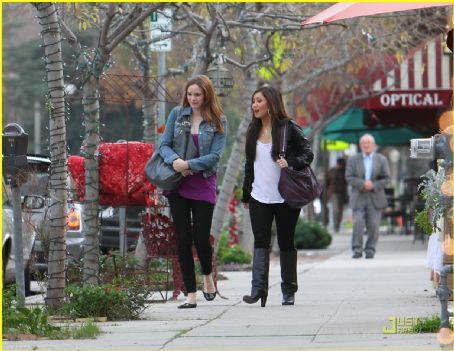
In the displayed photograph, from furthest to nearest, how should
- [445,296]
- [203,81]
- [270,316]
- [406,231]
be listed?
1. [406,231]
2. [203,81]
3. [270,316]
4. [445,296]

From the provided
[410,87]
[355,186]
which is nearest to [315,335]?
[355,186]

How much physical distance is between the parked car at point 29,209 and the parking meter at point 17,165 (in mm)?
519

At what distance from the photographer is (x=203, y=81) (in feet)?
40.7

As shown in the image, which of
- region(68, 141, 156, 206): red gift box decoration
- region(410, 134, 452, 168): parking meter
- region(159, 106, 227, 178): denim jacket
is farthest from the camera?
region(68, 141, 156, 206): red gift box decoration

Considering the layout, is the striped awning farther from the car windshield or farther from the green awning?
the car windshield

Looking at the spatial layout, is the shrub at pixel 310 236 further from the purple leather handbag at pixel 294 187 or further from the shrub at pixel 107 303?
the shrub at pixel 107 303

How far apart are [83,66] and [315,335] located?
4.19 meters

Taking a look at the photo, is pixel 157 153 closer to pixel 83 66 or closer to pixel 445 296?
pixel 83 66

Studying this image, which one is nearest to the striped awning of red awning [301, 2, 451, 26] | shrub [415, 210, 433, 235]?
shrub [415, 210, 433, 235]

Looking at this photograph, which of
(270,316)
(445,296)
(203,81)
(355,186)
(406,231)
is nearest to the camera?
(445,296)

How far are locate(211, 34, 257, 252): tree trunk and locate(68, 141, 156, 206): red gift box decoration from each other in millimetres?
4683

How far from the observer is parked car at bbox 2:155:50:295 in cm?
1282

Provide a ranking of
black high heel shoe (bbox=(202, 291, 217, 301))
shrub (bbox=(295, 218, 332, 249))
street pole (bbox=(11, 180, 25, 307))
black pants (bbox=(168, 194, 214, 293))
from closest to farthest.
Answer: street pole (bbox=(11, 180, 25, 307)), black pants (bbox=(168, 194, 214, 293)), black high heel shoe (bbox=(202, 291, 217, 301)), shrub (bbox=(295, 218, 332, 249))

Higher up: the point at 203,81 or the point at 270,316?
the point at 203,81
